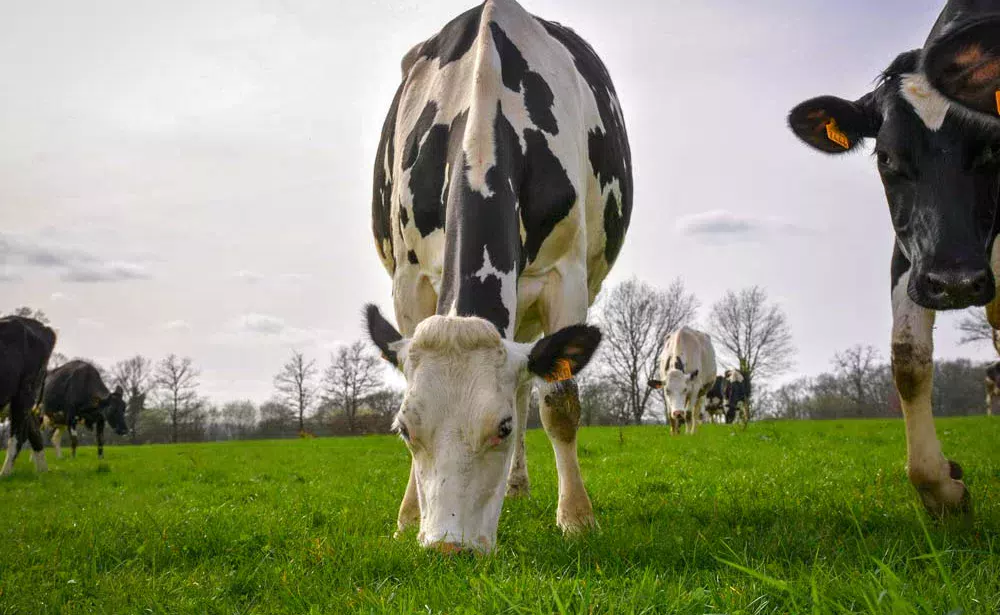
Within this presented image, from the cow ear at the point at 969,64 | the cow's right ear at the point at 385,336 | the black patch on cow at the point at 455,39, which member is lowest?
the cow's right ear at the point at 385,336

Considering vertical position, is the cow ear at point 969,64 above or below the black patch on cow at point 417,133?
below

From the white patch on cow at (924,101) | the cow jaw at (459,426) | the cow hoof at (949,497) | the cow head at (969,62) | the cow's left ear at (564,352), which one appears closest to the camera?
the cow head at (969,62)

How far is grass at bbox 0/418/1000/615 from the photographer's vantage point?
7.63 feet

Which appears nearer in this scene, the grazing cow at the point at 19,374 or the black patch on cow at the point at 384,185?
the black patch on cow at the point at 384,185

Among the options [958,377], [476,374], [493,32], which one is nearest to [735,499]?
[476,374]

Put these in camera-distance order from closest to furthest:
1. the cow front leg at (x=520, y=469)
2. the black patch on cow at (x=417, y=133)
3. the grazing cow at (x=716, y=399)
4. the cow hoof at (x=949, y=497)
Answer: the cow hoof at (x=949, y=497)
the black patch on cow at (x=417, y=133)
the cow front leg at (x=520, y=469)
the grazing cow at (x=716, y=399)

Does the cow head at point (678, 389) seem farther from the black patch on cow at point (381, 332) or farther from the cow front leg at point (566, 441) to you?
the black patch on cow at point (381, 332)

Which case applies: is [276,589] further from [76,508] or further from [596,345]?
[76,508]

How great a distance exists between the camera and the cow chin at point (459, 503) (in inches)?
131

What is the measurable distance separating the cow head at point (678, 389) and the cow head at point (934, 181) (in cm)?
1696

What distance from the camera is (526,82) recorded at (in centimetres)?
540

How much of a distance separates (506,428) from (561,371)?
0.53 metres

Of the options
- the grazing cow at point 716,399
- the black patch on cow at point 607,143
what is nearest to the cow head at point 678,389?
the grazing cow at point 716,399

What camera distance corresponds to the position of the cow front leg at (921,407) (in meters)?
3.93
